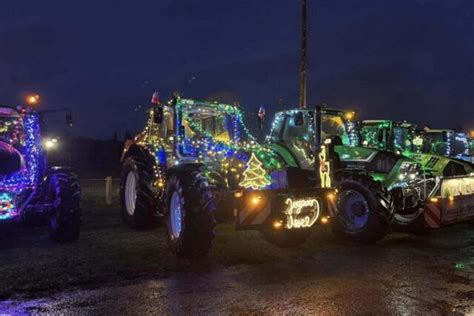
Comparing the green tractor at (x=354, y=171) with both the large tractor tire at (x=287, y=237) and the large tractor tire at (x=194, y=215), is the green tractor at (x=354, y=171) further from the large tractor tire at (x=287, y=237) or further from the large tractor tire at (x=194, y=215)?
the large tractor tire at (x=194, y=215)

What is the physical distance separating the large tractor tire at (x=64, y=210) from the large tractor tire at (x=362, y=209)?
4.77m

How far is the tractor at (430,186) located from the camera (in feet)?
32.9

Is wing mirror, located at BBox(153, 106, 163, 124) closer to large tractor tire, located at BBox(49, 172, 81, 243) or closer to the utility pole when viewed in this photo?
large tractor tire, located at BBox(49, 172, 81, 243)

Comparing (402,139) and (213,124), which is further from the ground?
(213,124)

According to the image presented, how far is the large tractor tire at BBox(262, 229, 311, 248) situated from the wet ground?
0.19m

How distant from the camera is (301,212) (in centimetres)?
834

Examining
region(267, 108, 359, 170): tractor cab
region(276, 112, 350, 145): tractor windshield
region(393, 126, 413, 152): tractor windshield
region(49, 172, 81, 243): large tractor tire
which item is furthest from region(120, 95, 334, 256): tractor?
region(393, 126, 413, 152): tractor windshield

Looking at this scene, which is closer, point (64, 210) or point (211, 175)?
point (64, 210)

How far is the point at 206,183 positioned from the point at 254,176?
138cm

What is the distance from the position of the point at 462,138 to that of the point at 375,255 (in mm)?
12110

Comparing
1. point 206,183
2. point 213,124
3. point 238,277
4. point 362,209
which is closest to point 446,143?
point 362,209

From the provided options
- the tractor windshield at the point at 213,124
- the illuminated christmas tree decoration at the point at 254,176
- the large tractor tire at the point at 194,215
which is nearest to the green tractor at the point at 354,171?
the illuminated christmas tree decoration at the point at 254,176

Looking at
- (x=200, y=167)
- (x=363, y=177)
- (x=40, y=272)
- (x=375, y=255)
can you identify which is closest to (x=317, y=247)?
(x=375, y=255)

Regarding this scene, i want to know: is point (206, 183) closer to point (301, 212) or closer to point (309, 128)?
point (301, 212)
